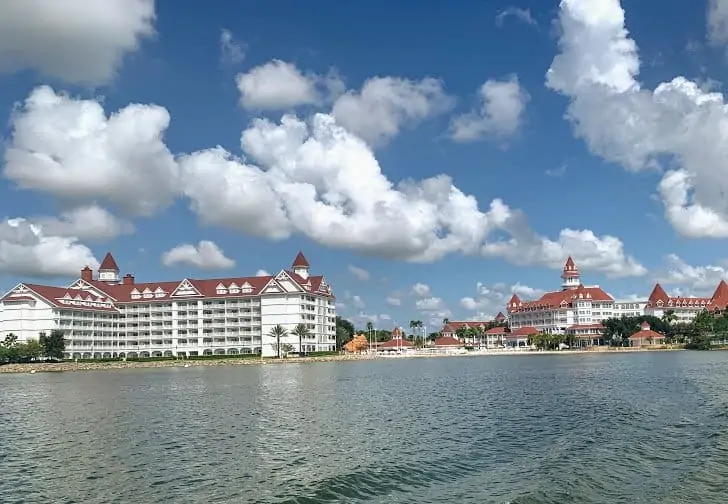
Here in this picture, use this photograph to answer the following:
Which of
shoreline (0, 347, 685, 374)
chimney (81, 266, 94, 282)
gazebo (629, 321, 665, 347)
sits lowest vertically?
shoreline (0, 347, 685, 374)

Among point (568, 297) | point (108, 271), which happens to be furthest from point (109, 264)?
point (568, 297)

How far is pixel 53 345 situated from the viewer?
114 meters

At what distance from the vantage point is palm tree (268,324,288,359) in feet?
408

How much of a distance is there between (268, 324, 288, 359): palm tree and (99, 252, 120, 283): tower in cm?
4995

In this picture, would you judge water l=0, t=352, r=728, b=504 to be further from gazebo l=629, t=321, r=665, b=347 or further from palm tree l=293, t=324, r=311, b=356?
gazebo l=629, t=321, r=665, b=347

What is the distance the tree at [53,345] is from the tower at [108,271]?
43366 millimetres

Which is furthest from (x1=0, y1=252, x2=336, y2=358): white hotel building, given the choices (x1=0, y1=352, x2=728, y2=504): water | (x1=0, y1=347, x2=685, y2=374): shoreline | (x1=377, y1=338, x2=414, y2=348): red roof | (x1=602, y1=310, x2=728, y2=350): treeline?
(x1=0, y1=352, x2=728, y2=504): water

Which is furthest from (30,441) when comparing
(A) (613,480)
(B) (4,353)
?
(B) (4,353)

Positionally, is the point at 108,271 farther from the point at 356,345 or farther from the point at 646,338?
the point at 646,338

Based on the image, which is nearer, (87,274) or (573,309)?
(87,274)

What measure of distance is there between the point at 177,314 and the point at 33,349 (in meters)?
37.7

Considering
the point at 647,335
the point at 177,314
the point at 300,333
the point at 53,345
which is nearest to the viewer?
the point at 53,345

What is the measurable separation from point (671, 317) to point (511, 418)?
15193 centimetres

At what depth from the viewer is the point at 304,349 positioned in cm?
13375
